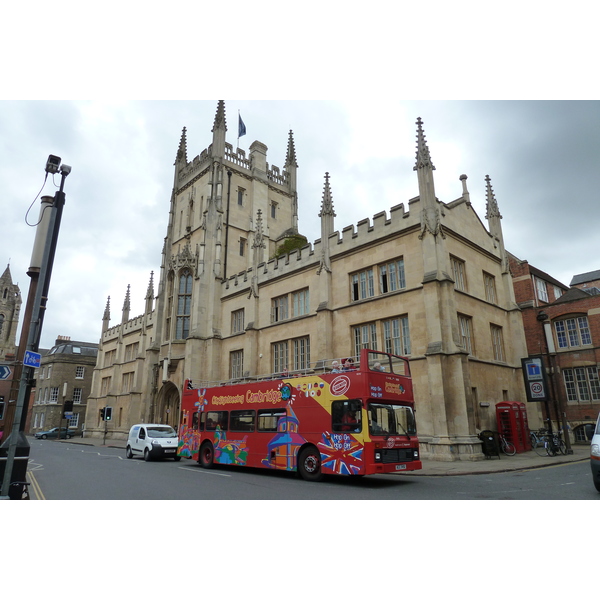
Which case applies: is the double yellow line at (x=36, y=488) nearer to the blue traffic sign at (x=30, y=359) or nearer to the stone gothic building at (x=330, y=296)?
the blue traffic sign at (x=30, y=359)

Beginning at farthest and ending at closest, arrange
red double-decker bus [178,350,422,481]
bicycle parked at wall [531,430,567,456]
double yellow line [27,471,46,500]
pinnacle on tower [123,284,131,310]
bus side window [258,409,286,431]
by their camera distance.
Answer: pinnacle on tower [123,284,131,310] < bicycle parked at wall [531,430,567,456] < bus side window [258,409,286,431] < red double-decker bus [178,350,422,481] < double yellow line [27,471,46,500]

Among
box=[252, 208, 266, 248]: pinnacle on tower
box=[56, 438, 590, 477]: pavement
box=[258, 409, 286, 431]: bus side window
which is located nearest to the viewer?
box=[56, 438, 590, 477]: pavement

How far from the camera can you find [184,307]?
34.8 meters

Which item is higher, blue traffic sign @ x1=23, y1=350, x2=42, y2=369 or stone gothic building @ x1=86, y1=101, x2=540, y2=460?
stone gothic building @ x1=86, y1=101, x2=540, y2=460

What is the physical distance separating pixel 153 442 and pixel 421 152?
1877cm

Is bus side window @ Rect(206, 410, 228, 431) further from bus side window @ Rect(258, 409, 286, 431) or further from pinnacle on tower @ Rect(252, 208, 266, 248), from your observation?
pinnacle on tower @ Rect(252, 208, 266, 248)

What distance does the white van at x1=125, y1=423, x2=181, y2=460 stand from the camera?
20836mm

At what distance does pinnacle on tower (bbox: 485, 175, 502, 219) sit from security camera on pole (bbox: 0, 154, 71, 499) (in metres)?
24.0

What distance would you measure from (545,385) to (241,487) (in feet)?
49.8

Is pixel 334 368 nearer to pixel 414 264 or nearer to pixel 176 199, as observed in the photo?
pixel 414 264

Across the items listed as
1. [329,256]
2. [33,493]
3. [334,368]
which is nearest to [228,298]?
[329,256]

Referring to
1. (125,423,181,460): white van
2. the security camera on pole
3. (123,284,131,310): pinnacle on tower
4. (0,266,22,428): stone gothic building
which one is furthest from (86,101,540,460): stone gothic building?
(0,266,22,428): stone gothic building

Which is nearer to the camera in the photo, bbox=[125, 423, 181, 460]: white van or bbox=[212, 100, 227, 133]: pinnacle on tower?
bbox=[125, 423, 181, 460]: white van

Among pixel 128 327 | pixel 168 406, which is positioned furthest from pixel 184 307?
pixel 128 327
